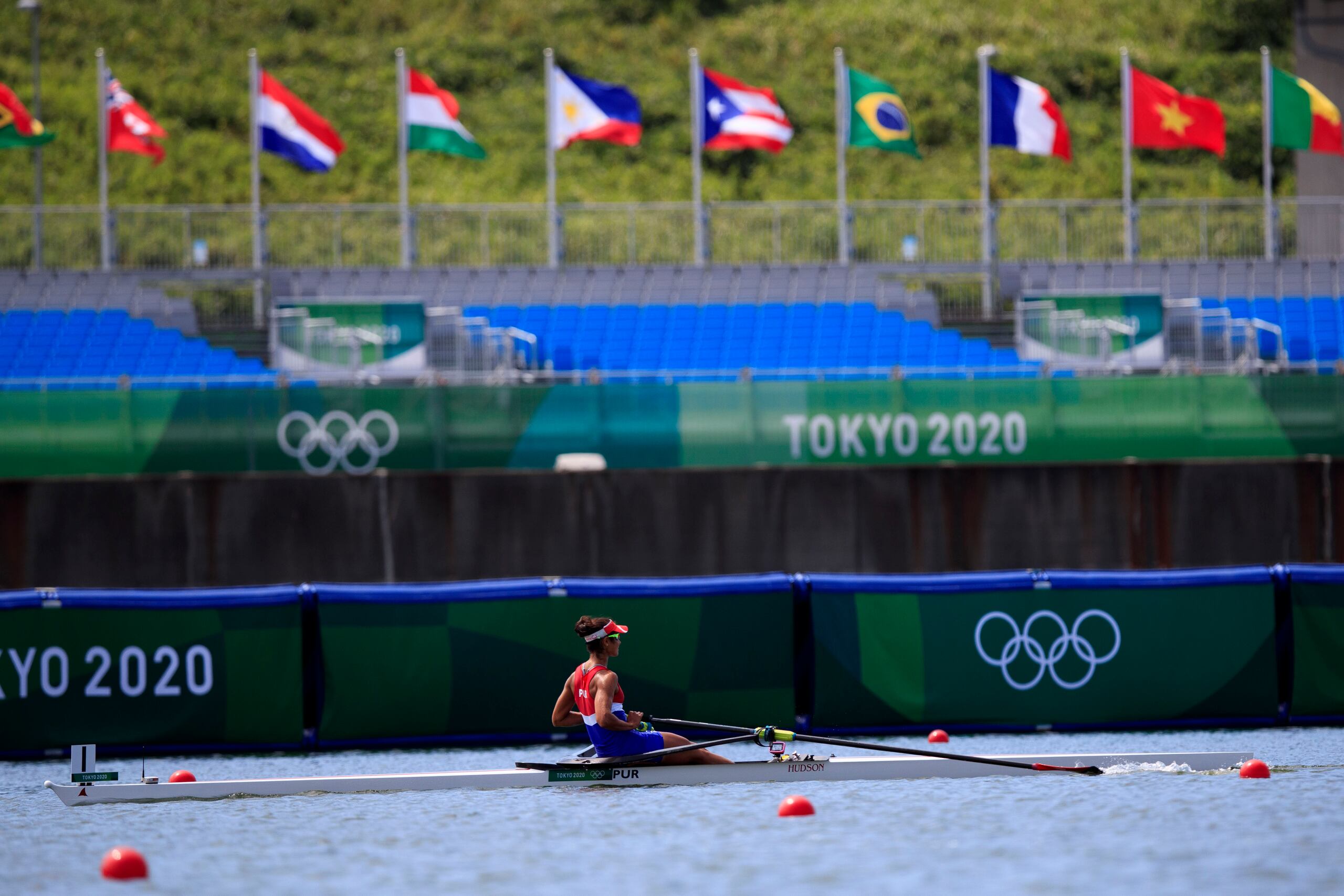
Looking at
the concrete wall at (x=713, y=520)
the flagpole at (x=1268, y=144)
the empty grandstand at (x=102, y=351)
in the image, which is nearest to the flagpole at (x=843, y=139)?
the flagpole at (x=1268, y=144)

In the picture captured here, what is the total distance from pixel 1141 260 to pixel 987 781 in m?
22.9

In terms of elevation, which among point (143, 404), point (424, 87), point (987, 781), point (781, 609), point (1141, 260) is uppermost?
point (424, 87)

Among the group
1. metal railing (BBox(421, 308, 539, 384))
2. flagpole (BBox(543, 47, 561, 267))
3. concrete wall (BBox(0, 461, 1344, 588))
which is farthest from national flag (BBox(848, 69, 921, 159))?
concrete wall (BBox(0, 461, 1344, 588))

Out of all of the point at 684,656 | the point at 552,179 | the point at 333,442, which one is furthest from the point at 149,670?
the point at 552,179

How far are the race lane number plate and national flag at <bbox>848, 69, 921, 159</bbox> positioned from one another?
2118cm

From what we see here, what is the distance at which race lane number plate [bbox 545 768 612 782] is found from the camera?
11.7 m

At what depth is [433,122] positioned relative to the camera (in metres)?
30.9

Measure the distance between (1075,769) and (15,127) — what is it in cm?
2510

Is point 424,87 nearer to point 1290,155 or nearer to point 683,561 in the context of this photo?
point 683,561

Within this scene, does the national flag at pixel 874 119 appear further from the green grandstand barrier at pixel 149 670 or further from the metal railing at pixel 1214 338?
the green grandstand barrier at pixel 149 670

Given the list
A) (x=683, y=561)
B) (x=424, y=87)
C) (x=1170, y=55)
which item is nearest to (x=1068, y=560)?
(x=683, y=561)

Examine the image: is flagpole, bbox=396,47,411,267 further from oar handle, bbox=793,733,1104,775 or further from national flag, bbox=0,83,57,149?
oar handle, bbox=793,733,1104,775

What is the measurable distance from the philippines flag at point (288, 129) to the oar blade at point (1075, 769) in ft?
73.2

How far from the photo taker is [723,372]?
76.3ft
